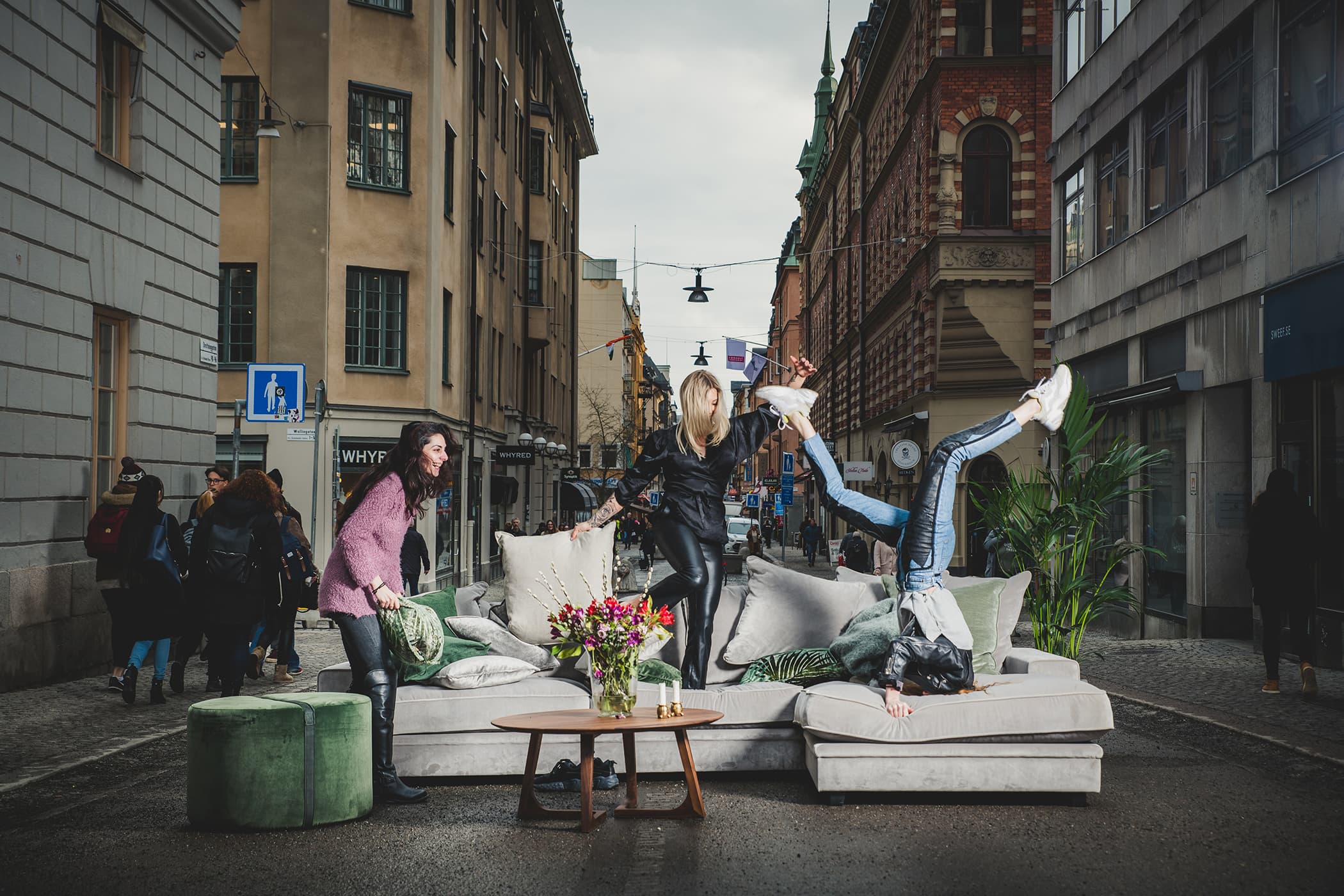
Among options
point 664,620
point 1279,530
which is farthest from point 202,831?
point 1279,530

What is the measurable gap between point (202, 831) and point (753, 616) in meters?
3.86

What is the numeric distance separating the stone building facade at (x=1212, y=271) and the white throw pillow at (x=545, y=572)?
330 inches

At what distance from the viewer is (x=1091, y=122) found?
877 inches

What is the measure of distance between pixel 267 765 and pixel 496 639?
2.48 m

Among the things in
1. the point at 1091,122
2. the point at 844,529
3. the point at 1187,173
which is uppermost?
the point at 1091,122

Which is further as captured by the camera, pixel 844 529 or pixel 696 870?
pixel 844 529

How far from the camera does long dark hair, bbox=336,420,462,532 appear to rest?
6938 mm

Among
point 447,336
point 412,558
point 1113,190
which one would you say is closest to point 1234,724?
point 412,558

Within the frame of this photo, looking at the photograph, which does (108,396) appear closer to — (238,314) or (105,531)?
(105,531)

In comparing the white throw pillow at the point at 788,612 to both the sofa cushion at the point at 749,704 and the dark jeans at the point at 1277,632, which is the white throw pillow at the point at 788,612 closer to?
the sofa cushion at the point at 749,704

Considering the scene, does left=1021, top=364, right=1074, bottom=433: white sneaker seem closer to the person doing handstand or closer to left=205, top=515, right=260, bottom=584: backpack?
the person doing handstand

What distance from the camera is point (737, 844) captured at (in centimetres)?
595

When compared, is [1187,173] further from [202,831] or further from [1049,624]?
[202,831]

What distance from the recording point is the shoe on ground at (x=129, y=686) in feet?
35.4
